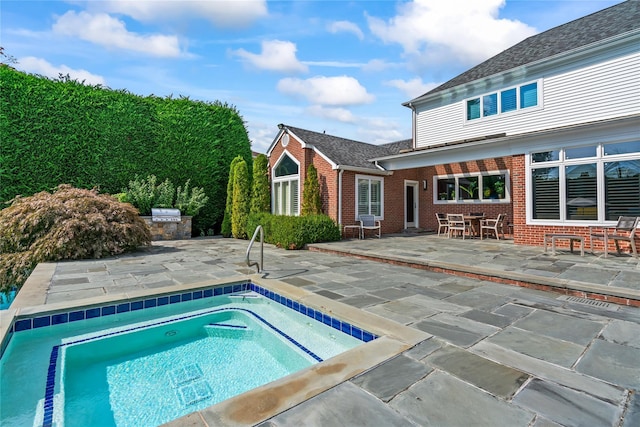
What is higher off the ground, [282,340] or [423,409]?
[423,409]

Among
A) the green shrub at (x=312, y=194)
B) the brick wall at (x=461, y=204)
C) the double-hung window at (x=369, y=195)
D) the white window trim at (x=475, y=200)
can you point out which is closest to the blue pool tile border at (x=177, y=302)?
the green shrub at (x=312, y=194)

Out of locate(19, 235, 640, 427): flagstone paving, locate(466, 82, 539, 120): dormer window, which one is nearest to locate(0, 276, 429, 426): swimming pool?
locate(19, 235, 640, 427): flagstone paving

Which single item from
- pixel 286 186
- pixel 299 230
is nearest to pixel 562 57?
pixel 299 230

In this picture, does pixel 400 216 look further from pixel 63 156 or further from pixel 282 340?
pixel 63 156

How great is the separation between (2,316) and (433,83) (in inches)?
594

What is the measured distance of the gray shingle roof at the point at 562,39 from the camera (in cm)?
950

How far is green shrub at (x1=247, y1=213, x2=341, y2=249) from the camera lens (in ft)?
31.5

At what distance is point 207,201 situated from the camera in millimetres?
13703

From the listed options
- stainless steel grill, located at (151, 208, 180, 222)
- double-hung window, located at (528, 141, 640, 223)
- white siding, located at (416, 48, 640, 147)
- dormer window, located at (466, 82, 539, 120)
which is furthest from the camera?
stainless steel grill, located at (151, 208, 180, 222)

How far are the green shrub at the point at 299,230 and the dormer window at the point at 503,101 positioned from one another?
6522 mm

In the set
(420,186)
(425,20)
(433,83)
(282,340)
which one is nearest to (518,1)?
(425,20)

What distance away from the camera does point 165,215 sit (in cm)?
1177

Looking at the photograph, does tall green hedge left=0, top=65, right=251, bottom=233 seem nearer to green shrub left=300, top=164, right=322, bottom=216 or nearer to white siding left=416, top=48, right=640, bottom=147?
green shrub left=300, top=164, right=322, bottom=216

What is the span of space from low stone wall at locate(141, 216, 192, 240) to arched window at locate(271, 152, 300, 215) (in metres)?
3.53
